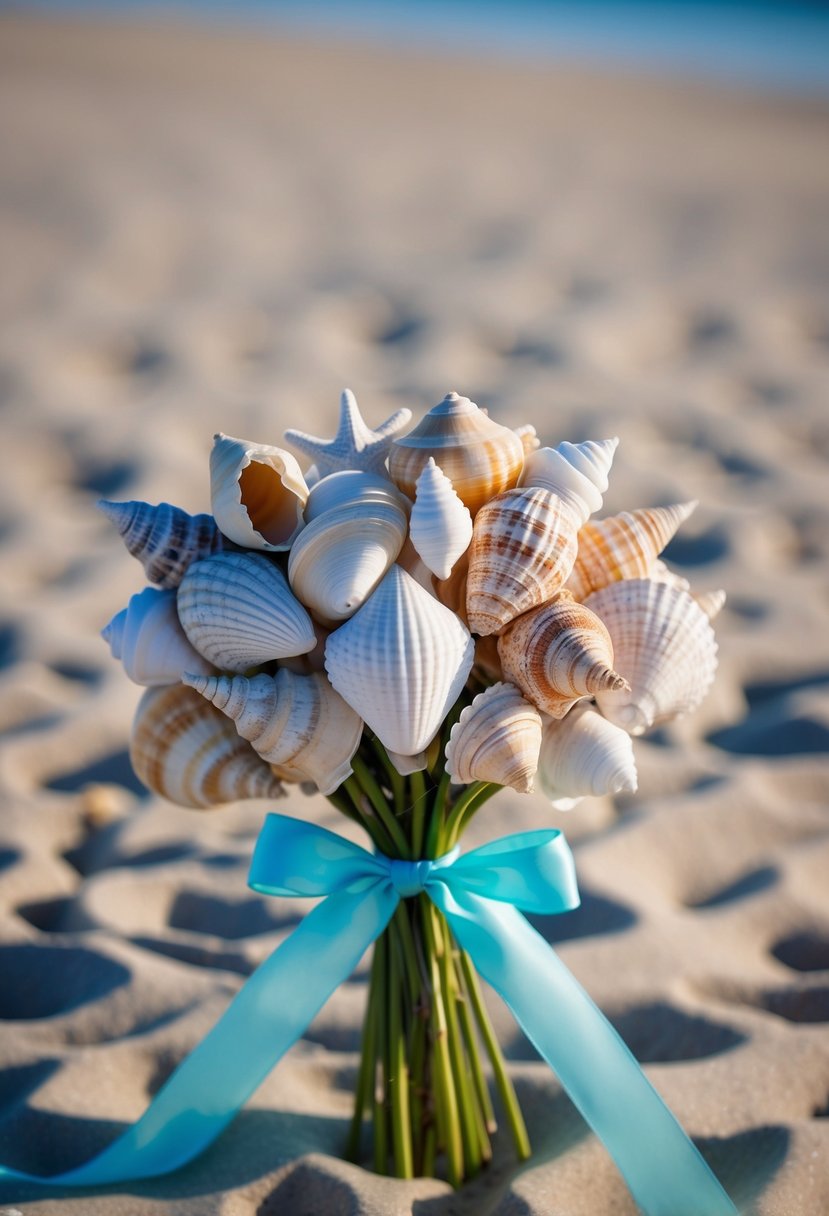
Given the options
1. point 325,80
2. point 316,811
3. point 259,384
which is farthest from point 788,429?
point 325,80

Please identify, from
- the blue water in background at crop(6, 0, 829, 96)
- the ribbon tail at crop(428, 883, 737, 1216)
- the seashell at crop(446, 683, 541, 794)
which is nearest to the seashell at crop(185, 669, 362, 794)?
the seashell at crop(446, 683, 541, 794)

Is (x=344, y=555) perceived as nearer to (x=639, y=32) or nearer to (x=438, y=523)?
(x=438, y=523)

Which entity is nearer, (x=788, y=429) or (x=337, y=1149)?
(x=337, y=1149)

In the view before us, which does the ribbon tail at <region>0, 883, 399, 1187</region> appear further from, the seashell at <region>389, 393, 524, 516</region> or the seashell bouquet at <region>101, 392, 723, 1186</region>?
the seashell at <region>389, 393, 524, 516</region>

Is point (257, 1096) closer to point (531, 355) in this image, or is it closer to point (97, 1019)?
point (97, 1019)

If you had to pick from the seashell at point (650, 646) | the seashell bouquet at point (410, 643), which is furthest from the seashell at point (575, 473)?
the seashell at point (650, 646)
